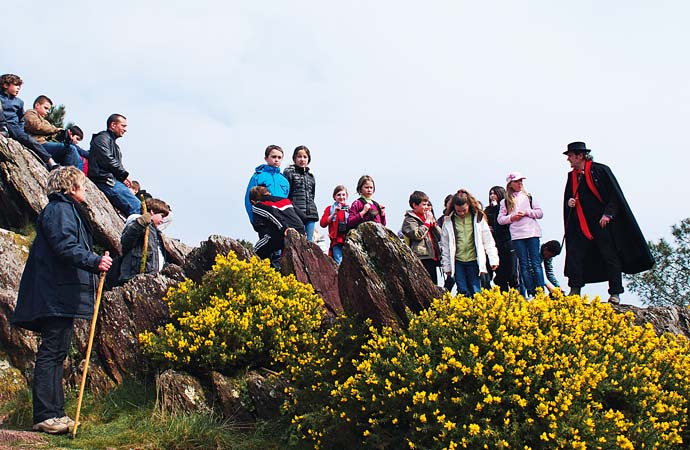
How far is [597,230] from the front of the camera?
8.87m

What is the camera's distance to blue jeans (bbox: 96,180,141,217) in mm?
12430

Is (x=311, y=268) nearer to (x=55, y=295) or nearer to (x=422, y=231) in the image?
(x=422, y=231)

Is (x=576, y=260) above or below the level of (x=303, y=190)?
below

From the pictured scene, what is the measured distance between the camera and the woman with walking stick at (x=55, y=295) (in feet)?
20.9

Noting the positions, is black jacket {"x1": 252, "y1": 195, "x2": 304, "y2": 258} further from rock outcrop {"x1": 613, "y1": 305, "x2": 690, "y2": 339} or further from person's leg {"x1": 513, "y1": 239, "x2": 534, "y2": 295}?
rock outcrop {"x1": 613, "y1": 305, "x2": 690, "y2": 339}

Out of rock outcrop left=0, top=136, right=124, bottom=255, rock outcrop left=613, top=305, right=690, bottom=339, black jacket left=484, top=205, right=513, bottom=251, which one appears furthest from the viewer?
rock outcrop left=0, top=136, right=124, bottom=255

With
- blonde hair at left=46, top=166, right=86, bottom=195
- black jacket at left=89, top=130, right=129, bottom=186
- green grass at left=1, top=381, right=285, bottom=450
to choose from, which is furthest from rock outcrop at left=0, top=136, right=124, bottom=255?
green grass at left=1, top=381, right=285, bottom=450

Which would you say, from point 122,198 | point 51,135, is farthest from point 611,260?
point 51,135

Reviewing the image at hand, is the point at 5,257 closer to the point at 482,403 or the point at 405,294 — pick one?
the point at 405,294

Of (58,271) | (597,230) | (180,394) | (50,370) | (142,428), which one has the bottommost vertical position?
(142,428)

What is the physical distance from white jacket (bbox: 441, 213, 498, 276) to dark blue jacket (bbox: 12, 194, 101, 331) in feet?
17.8

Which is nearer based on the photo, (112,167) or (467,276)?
(467,276)

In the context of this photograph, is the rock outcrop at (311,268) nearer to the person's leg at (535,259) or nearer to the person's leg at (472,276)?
the person's leg at (472,276)

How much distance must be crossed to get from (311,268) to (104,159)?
201 inches
